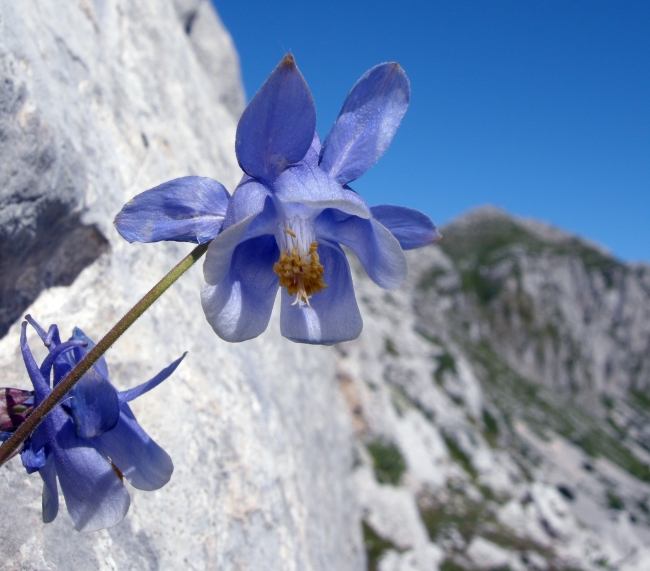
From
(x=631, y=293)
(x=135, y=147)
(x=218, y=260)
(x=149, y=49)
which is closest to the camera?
(x=218, y=260)

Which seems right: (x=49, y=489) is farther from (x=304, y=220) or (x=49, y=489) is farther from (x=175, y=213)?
(x=304, y=220)

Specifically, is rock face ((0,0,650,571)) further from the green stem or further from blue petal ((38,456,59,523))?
the green stem

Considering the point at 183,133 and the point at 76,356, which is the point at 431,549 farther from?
the point at 76,356

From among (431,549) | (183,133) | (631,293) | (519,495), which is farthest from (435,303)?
(183,133)

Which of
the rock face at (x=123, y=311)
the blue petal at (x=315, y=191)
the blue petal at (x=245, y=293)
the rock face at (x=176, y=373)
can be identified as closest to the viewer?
the blue petal at (x=315, y=191)

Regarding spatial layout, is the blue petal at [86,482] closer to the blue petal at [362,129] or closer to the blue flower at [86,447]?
the blue flower at [86,447]

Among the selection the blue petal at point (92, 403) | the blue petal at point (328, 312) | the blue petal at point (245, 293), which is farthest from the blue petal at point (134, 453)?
the blue petal at point (328, 312)
